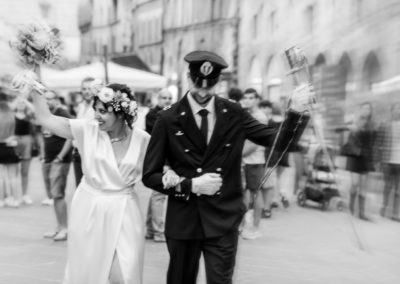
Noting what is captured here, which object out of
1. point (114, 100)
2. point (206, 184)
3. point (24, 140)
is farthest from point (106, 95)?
point (24, 140)

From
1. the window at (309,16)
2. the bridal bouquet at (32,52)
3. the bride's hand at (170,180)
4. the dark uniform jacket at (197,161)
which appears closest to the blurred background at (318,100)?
the window at (309,16)

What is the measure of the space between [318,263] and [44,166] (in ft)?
11.1

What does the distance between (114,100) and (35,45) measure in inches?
20.5

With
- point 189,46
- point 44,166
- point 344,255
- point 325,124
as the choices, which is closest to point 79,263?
point 344,255

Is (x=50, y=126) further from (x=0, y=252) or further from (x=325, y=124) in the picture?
(x=325, y=124)

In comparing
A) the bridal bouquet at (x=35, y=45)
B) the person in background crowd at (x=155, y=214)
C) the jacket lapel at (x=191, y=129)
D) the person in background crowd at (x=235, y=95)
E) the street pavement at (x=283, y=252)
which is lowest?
the street pavement at (x=283, y=252)

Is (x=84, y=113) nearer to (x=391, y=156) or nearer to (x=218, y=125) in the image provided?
(x=391, y=156)

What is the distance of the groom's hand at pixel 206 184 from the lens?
3650 mm

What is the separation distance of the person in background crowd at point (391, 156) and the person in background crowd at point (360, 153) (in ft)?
0.42

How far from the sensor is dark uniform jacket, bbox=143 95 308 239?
12.3ft

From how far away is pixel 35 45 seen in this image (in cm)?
410

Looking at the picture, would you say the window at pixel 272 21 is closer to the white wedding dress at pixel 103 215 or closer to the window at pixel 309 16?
the window at pixel 309 16

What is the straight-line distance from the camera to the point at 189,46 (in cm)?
1680

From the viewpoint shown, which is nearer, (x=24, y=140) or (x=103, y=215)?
(x=103, y=215)
